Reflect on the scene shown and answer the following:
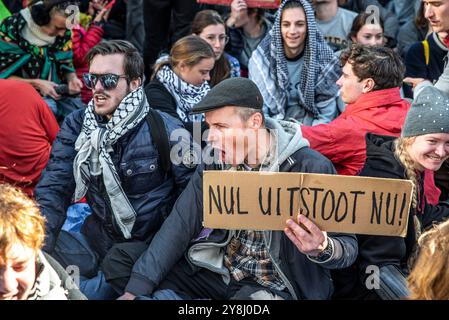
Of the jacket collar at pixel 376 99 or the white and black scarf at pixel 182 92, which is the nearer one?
the jacket collar at pixel 376 99

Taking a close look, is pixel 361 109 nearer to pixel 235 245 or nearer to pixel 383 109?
pixel 383 109

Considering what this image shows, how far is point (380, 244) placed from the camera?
419 cm

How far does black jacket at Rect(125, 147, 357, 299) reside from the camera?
13.4ft

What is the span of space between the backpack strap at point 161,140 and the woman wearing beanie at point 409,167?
1057 mm

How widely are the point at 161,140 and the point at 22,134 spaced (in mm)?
1014

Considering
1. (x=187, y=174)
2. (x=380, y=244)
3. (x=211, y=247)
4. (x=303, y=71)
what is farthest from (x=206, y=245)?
(x=303, y=71)

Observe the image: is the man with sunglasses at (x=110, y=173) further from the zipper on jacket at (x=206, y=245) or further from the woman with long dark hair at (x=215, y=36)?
the woman with long dark hair at (x=215, y=36)

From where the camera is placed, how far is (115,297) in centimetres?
447

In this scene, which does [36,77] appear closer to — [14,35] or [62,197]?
[14,35]

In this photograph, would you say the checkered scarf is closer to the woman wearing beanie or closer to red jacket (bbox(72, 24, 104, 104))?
red jacket (bbox(72, 24, 104, 104))

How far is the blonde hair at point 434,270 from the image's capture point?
2.70 meters

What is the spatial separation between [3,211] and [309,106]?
3.61 m

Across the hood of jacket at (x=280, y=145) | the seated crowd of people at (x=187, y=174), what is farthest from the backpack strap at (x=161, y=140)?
the hood of jacket at (x=280, y=145)
